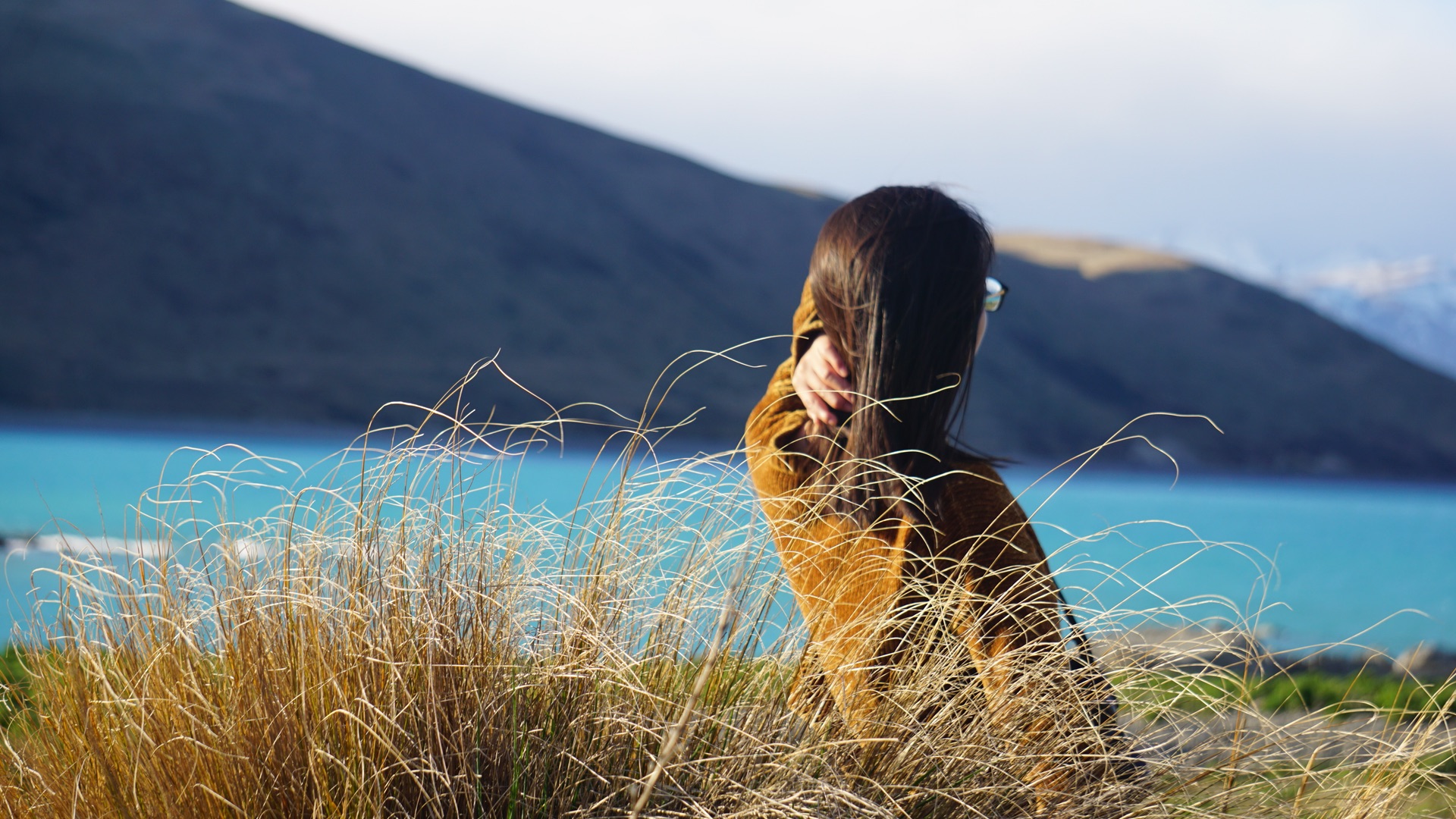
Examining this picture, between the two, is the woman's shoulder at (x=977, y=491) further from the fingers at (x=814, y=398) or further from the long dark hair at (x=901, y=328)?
the fingers at (x=814, y=398)

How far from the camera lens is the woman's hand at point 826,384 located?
129 centimetres

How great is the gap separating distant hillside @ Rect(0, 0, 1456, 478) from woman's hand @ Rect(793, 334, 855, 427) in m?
27.7

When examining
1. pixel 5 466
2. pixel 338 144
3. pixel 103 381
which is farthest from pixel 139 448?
pixel 338 144

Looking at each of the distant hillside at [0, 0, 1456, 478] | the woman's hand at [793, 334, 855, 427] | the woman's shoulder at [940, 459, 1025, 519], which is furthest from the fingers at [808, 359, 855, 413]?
the distant hillside at [0, 0, 1456, 478]

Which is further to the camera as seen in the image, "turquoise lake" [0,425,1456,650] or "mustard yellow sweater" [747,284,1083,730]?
"turquoise lake" [0,425,1456,650]

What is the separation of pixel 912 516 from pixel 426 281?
37957 millimetres

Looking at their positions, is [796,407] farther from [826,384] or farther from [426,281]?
[426,281]

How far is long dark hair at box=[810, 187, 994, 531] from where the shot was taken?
121cm

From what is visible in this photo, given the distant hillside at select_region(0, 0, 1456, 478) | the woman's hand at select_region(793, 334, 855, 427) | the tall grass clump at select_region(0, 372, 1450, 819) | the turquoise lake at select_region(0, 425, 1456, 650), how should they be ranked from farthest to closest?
1. the distant hillside at select_region(0, 0, 1456, 478)
2. the turquoise lake at select_region(0, 425, 1456, 650)
3. the woman's hand at select_region(793, 334, 855, 427)
4. the tall grass clump at select_region(0, 372, 1450, 819)

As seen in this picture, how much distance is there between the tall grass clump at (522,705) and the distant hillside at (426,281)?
89.8ft

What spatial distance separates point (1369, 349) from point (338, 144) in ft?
148

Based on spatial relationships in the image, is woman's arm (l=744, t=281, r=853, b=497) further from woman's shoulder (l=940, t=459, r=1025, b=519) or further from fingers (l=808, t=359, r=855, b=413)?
woman's shoulder (l=940, t=459, r=1025, b=519)

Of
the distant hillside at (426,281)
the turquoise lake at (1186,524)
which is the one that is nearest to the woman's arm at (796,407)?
the turquoise lake at (1186,524)

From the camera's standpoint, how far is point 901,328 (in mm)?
1223
